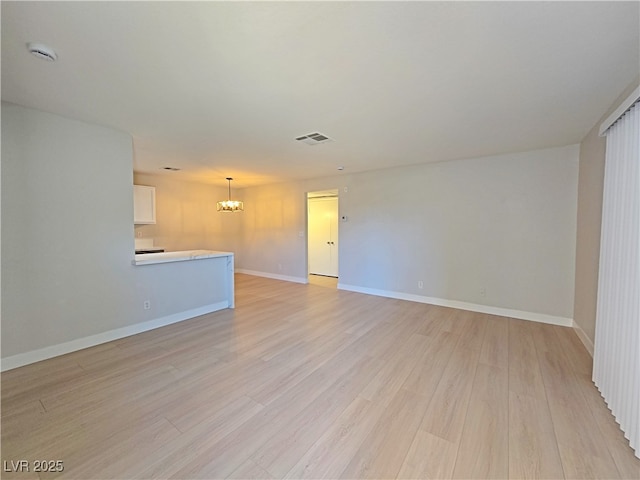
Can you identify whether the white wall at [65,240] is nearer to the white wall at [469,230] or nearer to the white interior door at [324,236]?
the white wall at [469,230]

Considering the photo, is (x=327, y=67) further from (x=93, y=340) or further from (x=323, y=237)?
(x=323, y=237)

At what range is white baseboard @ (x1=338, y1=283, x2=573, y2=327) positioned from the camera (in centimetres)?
385

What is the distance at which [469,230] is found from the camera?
4484 mm

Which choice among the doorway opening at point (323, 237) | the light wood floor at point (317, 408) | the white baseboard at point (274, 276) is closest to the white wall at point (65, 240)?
the light wood floor at point (317, 408)

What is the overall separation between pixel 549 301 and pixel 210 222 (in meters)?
7.56

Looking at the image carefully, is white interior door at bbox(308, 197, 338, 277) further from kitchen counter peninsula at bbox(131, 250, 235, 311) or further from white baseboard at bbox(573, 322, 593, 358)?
white baseboard at bbox(573, 322, 593, 358)

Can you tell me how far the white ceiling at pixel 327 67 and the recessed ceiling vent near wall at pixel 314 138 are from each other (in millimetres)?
117

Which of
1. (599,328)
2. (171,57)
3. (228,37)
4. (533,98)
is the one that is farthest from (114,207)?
(599,328)

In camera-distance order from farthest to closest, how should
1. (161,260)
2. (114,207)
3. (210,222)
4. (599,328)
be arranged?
1. (210,222)
2. (161,260)
3. (114,207)
4. (599,328)

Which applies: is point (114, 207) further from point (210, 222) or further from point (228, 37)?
point (210, 222)

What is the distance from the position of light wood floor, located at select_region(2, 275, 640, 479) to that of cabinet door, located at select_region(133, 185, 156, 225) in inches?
119

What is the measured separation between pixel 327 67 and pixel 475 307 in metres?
4.40

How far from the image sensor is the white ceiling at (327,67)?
4.73 feet

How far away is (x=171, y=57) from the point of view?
181 centimetres
